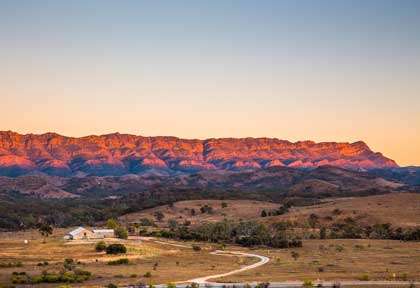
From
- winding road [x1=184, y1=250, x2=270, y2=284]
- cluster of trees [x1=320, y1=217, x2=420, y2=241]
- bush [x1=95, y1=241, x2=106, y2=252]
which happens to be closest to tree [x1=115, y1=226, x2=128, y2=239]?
bush [x1=95, y1=241, x2=106, y2=252]

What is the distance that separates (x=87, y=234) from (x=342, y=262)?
5859 cm

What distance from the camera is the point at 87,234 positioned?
424 feet

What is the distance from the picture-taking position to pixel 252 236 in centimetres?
13300

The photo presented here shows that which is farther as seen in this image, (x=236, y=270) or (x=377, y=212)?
(x=377, y=212)

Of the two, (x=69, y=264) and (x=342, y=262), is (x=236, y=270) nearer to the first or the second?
(x=342, y=262)

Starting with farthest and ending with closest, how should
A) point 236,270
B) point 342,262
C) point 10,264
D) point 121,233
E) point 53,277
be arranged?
1. point 121,233
2. point 10,264
3. point 342,262
4. point 236,270
5. point 53,277

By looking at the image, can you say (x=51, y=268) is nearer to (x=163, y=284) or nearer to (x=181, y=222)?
(x=163, y=284)

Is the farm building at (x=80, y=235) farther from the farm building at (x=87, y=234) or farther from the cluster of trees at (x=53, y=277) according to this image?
the cluster of trees at (x=53, y=277)

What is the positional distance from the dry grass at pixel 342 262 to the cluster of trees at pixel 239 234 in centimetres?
687

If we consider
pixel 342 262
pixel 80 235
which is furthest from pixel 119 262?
pixel 80 235

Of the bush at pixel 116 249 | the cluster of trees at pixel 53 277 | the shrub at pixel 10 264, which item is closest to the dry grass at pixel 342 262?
the cluster of trees at pixel 53 277

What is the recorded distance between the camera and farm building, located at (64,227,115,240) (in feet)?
419

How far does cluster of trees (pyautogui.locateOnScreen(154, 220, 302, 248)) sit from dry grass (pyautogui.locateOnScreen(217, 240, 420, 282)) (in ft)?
22.5

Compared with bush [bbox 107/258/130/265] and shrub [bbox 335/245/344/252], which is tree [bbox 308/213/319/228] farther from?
bush [bbox 107/258/130/265]
